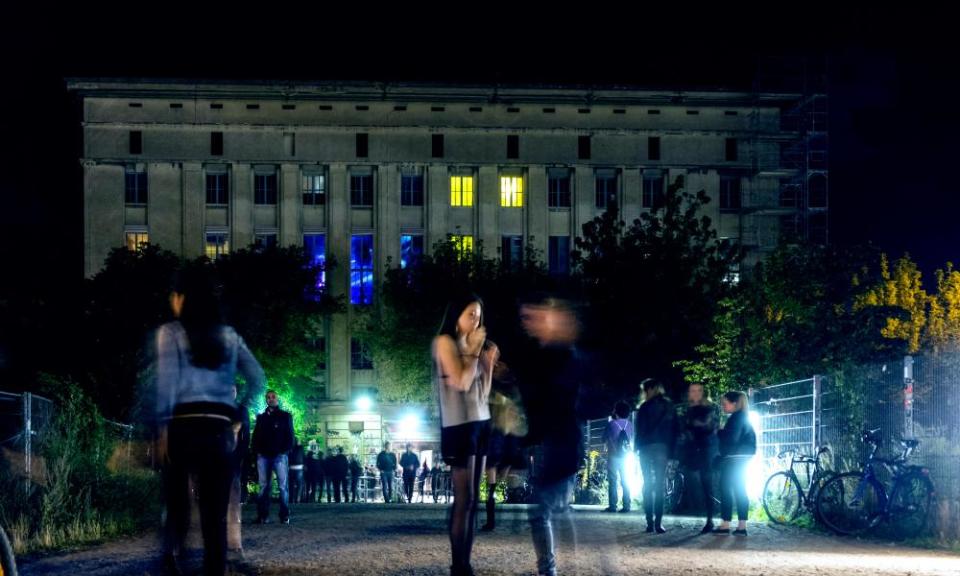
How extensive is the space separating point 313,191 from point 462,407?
77.1 meters

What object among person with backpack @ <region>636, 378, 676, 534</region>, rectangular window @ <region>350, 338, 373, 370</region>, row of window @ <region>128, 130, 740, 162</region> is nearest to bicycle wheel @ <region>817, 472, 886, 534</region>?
person with backpack @ <region>636, 378, 676, 534</region>

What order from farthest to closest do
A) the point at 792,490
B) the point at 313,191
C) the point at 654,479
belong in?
the point at 313,191 < the point at 792,490 < the point at 654,479

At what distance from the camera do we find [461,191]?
281 feet

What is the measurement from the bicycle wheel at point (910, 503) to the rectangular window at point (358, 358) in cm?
6823

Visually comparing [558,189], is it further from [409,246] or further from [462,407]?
[462,407]

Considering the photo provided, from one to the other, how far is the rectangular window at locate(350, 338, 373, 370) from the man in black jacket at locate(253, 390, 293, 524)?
210 ft

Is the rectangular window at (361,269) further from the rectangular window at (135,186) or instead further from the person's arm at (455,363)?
the person's arm at (455,363)

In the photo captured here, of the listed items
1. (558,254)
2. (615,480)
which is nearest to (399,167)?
(558,254)

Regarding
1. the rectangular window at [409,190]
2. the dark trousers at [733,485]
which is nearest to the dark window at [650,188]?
the rectangular window at [409,190]

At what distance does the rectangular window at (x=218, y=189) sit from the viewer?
84438mm

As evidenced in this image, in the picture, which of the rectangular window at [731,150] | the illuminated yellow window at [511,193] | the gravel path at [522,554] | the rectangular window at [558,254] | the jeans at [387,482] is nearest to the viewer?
the gravel path at [522,554]

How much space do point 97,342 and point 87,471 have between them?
43.9 m

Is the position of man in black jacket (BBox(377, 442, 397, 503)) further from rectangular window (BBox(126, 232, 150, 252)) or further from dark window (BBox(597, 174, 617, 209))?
dark window (BBox(597, 174, 617, 209))

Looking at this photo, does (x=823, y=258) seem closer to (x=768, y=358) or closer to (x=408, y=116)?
(x=768, y=358)
